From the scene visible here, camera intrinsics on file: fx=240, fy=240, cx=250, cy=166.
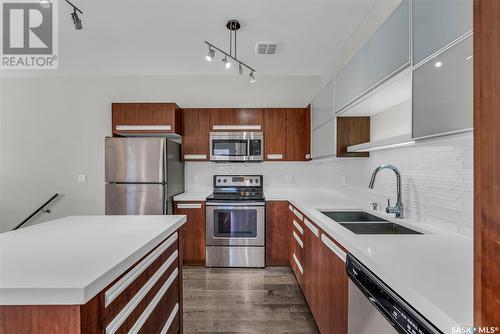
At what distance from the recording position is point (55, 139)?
3492 mm

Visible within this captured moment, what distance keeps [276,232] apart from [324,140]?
1259 millimetres

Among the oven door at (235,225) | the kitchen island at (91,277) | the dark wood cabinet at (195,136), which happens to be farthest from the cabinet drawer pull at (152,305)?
the dark wood cabinet at (195,136)

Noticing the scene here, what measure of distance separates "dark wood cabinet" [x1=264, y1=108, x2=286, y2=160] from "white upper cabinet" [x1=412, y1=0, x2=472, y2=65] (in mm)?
2199

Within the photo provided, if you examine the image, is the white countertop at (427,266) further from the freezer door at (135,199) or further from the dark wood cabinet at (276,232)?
the freezer door at (135,199)

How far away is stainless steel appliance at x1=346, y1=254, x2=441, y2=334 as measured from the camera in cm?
69

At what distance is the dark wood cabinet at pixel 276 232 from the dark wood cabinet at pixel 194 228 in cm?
81

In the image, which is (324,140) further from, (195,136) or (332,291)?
(195,136)

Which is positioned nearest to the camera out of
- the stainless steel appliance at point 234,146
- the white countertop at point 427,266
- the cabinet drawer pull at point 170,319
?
the white countertop at point 427,266

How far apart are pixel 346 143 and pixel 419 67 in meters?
1.12

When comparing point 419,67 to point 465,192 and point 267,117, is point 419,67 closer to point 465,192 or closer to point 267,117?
point 465,192

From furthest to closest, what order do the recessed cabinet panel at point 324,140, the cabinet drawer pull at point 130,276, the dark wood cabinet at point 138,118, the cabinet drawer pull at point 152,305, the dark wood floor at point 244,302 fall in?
the dark wood cabinet at point 138,118, the recessed cabinet panel at point 324,140, the dark wood floor at point 244,302, the cabinet drawer pull at point 152,305, the cabinet drawer pull at point 130,276

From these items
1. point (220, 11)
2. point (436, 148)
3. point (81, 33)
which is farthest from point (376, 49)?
point (81, 33)

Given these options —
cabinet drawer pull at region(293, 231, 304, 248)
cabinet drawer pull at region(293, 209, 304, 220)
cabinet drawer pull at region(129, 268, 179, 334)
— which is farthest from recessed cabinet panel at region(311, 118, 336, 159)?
cabinet drawer pull at region(129, 268, 179, 334)

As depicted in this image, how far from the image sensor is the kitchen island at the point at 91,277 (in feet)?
2.29
